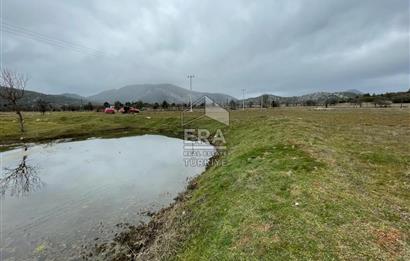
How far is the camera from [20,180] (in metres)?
16.7

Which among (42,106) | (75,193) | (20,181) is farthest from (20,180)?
(42,106)

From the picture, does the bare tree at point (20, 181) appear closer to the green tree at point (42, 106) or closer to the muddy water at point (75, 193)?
the muddy water at point (75, 193)

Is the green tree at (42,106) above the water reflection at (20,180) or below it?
above

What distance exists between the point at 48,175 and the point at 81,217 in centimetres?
885

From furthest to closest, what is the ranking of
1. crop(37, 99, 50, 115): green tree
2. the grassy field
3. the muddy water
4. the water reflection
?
crop(37, 99, 50, 115): green tree → the water reflection → the muddy water → the grassy field

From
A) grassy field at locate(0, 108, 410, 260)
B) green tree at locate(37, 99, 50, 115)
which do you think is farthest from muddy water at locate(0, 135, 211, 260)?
green tree at locate(37, 99, 50, 115)

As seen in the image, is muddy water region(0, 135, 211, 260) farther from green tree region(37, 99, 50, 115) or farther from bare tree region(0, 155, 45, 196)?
green tree region(37, 99, 50, 115)

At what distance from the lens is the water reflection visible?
1490cm

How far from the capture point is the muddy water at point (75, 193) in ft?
30.9

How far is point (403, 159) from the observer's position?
11.4 m

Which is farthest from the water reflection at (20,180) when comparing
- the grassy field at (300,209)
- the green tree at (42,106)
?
the green tree at (42,106)

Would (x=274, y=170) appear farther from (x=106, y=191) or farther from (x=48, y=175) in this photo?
(x=48, y=175)

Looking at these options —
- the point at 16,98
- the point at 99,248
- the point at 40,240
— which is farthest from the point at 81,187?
the point at 16,98

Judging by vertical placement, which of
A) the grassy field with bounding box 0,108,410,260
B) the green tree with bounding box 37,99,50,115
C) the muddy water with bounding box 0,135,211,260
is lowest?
the muddy water with bounding box 0,135,211,260
